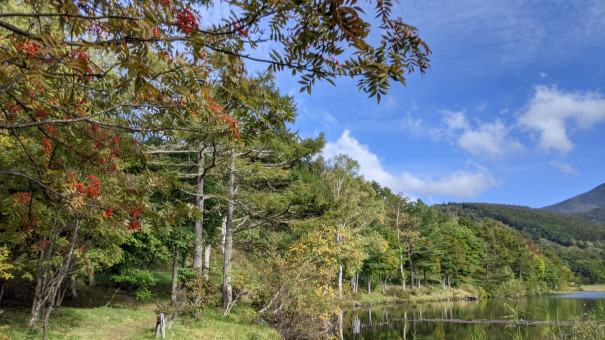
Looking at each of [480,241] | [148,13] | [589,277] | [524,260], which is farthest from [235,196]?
[589,277]

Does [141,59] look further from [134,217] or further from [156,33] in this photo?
[134,217]

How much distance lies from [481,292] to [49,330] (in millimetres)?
51014

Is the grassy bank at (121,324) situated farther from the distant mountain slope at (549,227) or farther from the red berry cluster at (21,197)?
the distant mountain slope at (549,227)

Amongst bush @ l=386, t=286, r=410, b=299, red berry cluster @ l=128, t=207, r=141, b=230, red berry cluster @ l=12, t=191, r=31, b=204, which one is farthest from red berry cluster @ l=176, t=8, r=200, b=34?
bush @ l=386, t=286, r=410, b=299

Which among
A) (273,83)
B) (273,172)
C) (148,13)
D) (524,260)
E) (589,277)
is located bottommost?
(589,277)

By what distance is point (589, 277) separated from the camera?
90.9 metres

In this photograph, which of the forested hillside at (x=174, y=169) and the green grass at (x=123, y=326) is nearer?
the forested hillside at (x=174, y=169)

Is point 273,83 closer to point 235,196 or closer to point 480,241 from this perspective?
point 235,196

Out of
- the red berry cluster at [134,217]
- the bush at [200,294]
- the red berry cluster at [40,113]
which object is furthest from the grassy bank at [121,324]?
the red berry cluster at [40,113]

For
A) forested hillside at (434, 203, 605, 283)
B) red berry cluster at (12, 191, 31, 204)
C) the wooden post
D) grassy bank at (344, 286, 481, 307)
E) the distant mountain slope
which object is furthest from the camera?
the distant mountain slope

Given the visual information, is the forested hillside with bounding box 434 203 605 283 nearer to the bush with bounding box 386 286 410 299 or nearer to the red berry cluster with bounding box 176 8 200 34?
the bush with bounding box 386 286 410 299

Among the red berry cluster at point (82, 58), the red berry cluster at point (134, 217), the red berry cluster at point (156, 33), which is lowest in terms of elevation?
the red berry cluster at point (134, 217)

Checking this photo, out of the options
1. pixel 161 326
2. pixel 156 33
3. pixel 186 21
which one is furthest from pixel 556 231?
pixel 156 33

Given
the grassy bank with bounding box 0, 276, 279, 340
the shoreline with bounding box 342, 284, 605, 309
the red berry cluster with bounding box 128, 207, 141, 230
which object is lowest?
the shoreline with bounding box 342, 284, 605, 309
